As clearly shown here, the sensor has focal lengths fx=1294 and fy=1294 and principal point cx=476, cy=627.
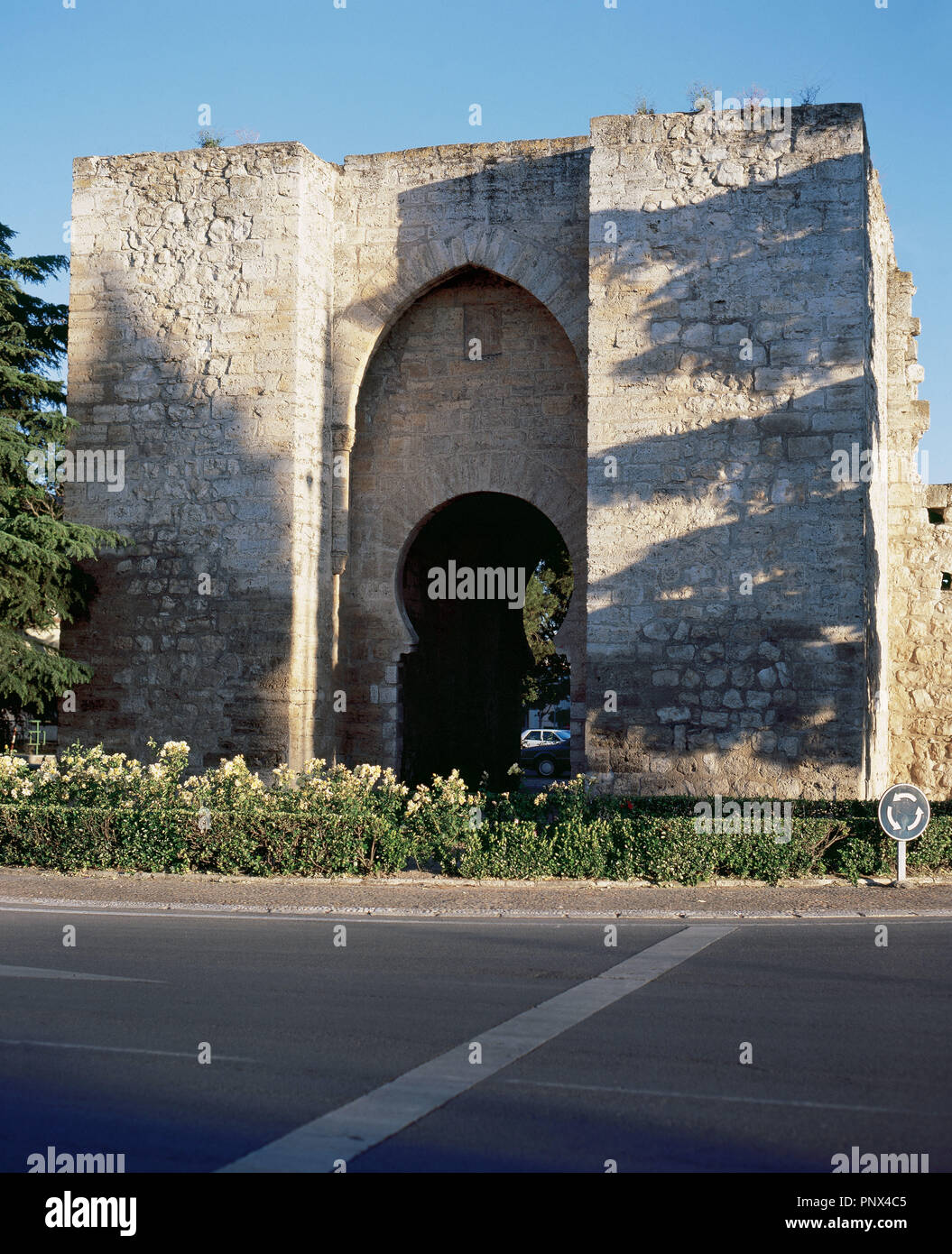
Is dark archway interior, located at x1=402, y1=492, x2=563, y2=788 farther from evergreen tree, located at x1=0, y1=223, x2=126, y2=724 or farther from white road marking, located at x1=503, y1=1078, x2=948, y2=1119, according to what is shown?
white road marking, located at x1=503, y1=1078, x2=948, y2=1119

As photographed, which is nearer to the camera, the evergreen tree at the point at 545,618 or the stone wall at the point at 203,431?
the stone wall at the point at 203,431

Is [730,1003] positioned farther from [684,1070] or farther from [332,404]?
[332,404]

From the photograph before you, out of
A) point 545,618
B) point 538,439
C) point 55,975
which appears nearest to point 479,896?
point 55,975

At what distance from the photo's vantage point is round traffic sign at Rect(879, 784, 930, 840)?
36.7ft

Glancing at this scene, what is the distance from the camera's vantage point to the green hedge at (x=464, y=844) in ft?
38.3

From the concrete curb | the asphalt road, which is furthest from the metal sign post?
the asphalt road

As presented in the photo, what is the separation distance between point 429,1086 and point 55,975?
3138 millimetres

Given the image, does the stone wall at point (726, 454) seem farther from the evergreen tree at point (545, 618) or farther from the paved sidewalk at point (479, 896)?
the evergreen tree at point (545, 618)

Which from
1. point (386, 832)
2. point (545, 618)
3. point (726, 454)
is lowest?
point (386, 832)

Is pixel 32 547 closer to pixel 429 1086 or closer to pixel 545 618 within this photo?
pixel 429 1086

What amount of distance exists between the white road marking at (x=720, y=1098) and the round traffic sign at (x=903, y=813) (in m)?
6.81

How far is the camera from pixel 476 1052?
5.52 m

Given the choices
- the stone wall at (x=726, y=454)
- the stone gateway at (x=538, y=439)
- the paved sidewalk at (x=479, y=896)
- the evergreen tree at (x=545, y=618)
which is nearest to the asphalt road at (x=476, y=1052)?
the paved sidewalk at (x=479, y=896)
